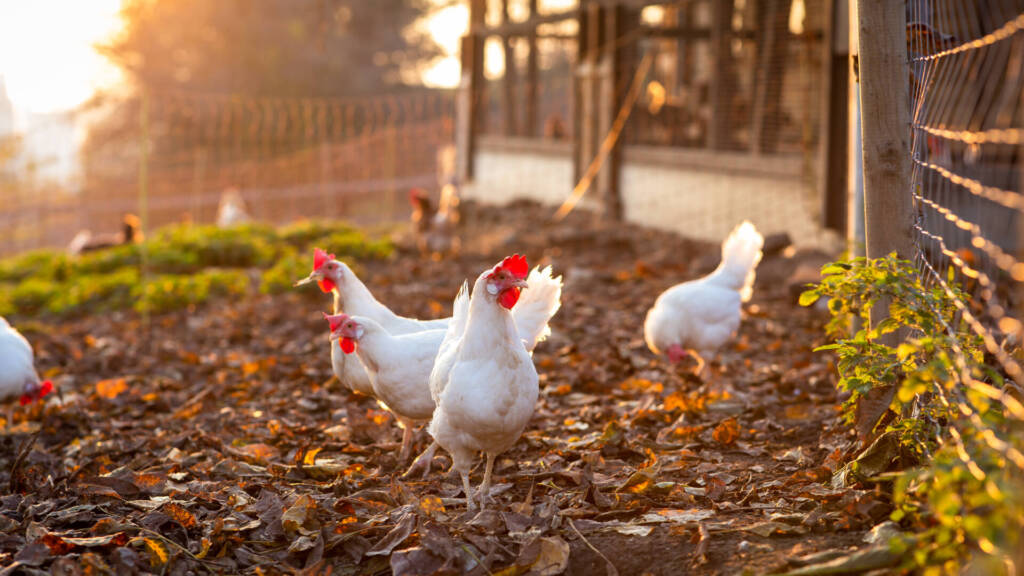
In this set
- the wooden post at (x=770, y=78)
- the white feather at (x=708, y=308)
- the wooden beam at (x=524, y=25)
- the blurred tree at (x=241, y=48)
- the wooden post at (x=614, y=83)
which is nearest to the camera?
the white feather at (x=708, y=308)

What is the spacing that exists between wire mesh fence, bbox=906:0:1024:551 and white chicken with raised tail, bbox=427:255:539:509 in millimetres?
1418

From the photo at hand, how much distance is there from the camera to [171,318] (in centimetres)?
829

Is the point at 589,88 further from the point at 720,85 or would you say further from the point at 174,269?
the point at 174,269

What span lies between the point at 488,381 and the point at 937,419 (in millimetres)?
1499

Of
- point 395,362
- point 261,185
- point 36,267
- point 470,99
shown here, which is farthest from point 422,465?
point 261,185

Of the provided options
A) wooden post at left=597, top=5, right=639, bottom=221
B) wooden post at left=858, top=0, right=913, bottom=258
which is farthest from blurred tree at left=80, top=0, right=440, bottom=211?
wooden post at left=858, top=0, right=913, bottom=258

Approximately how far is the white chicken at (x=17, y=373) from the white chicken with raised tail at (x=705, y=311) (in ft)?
11.7

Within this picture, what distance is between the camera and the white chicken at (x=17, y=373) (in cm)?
482

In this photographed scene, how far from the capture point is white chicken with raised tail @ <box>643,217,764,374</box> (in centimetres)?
536

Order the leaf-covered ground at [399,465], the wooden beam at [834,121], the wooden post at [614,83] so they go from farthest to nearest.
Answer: the wooden post at [614,83]
the wooden beam at [834,121]
the leaf-covered ground at [399,465]

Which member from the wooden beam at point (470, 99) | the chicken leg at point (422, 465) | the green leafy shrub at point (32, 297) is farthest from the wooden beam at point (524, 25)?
the chicken leg at point (422, 465)

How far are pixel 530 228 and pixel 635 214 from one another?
1366mm

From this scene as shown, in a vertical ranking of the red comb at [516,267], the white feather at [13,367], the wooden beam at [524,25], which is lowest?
the white feather at [13,367]

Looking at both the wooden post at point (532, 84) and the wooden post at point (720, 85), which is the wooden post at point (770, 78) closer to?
the wooden post at point (720, 85)
